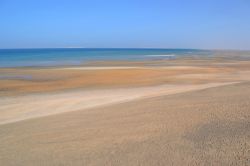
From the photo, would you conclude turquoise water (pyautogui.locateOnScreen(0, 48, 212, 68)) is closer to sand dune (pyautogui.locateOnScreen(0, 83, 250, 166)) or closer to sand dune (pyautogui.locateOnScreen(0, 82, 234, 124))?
sand dune (pyautogui.locateOnScreen(0, 82, 234, 124))

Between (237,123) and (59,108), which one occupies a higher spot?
(237,123)

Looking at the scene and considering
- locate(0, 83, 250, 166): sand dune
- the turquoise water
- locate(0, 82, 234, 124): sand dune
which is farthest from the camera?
the turquoise water

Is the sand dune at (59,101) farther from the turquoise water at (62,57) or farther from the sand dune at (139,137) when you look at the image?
the turquoise water at (62,57)

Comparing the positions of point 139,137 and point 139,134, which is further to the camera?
point 139,134

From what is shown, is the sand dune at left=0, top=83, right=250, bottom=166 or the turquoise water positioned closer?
the sand dune at left=0, top=83, right=250, bottom=166

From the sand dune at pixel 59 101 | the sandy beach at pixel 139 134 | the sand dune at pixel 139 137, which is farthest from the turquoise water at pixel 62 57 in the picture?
the sand dune at pixel 139 137

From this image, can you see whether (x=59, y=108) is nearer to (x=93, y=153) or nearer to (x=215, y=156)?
(x=93, y=153)

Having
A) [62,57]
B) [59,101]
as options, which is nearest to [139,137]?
[59,101]

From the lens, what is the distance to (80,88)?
21625 mm

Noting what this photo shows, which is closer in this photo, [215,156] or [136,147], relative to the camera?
[215,156]

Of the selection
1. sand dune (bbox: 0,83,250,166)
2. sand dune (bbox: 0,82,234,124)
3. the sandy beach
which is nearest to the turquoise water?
sand dune (bbox: 0,82,234,124)

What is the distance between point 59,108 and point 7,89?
26.8 feet

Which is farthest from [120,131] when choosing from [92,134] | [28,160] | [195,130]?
[28,160]

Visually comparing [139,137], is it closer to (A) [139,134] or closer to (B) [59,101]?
(A) [139,134]
